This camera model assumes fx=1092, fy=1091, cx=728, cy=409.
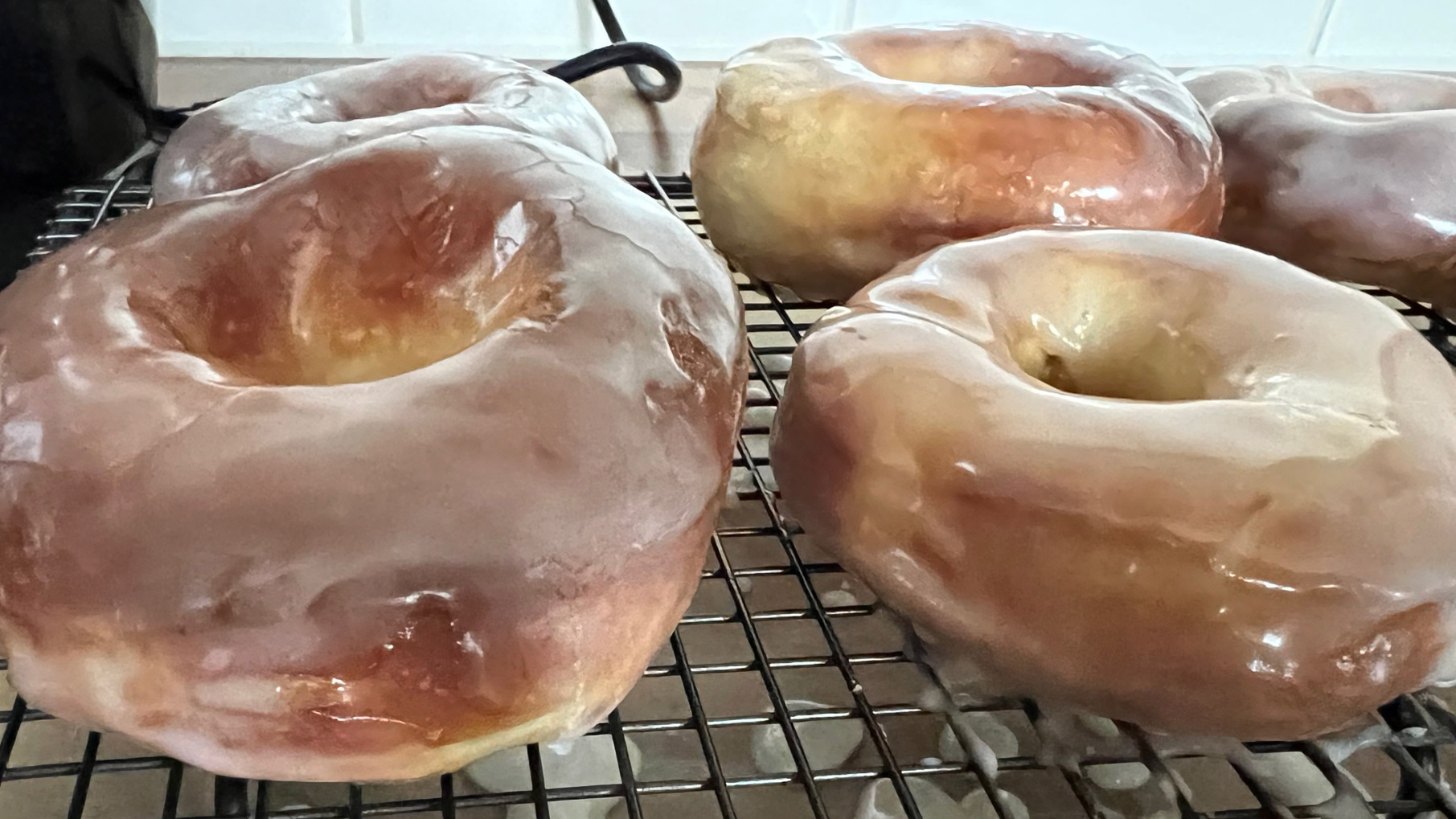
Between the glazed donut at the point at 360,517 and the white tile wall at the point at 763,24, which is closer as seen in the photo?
the glazed donut at the point at 360,517

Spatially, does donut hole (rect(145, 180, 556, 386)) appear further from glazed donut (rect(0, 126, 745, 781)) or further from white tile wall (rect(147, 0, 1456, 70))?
white tile wall (rect(147, 0, 1456, 70))

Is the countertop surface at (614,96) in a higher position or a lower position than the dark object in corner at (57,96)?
lower

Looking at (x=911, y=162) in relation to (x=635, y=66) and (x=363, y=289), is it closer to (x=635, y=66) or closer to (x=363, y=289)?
(x=363, y=289)

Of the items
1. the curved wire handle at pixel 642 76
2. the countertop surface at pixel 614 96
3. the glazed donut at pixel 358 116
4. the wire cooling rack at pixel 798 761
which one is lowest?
the wire cooling rack at pixel 798 761

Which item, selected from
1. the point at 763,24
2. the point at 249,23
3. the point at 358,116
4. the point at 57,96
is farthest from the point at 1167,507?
the point at 249,23

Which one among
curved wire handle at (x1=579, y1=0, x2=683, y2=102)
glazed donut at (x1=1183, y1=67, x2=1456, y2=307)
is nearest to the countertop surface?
curved wire handle at (x1=579, y1=0, x2=683, y2=102)

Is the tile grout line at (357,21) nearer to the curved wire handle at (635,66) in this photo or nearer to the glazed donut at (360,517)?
the curved wire handle at (635,66)

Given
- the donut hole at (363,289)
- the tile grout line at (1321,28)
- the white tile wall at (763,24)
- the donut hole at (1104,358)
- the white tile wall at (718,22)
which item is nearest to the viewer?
the donut hole at (363,289)

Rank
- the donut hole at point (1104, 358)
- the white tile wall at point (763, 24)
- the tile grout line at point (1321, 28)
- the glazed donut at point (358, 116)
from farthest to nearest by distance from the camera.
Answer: the tile grout line at point (1321, 28)
the white tile wall at point (763, 24)
the glazed donut at point (358, 116)
the donut hole at point (1104, 358)

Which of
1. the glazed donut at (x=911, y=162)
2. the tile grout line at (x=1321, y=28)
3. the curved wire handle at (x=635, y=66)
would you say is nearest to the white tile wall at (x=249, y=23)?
the curved wire handle at (x=635, y=66)
